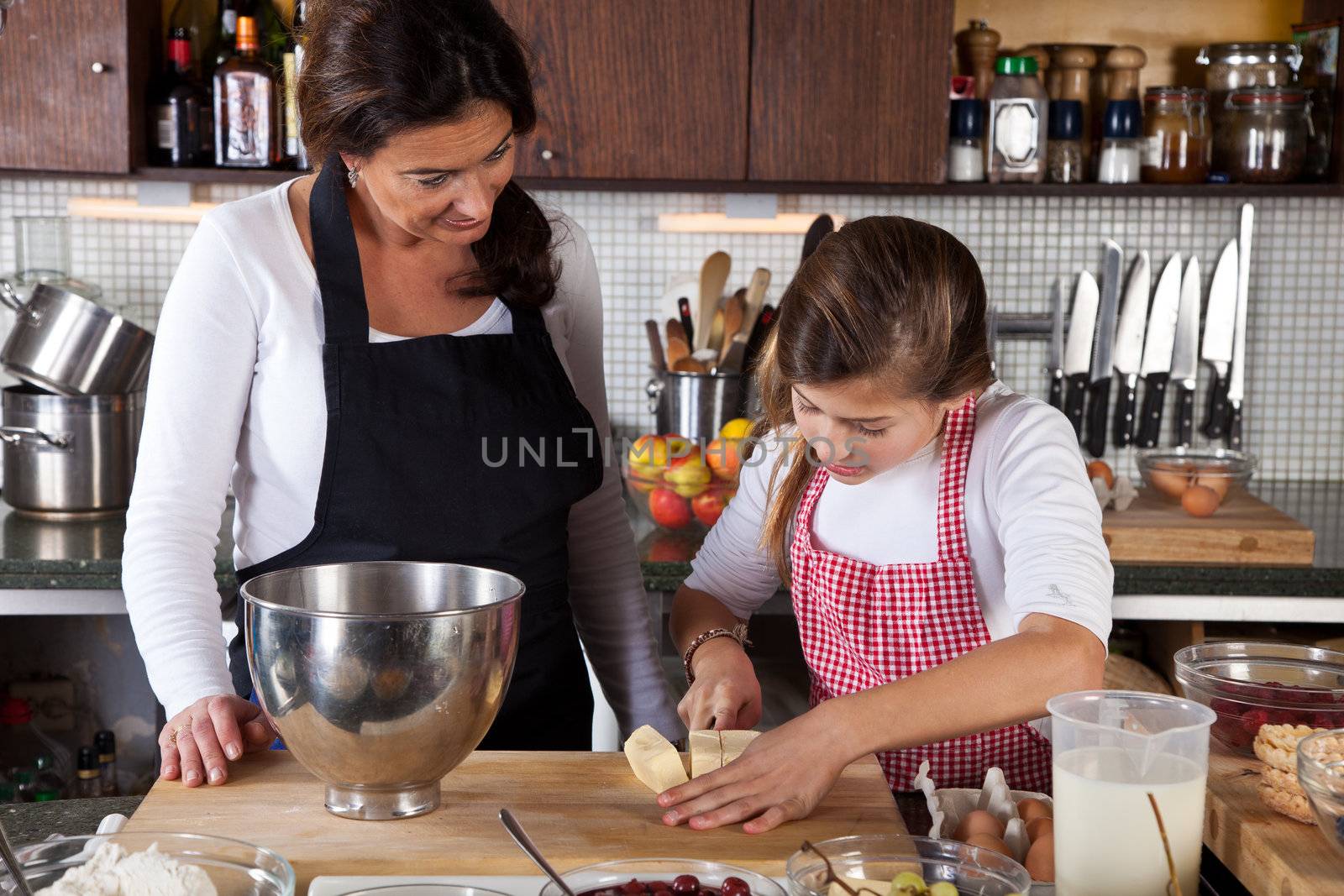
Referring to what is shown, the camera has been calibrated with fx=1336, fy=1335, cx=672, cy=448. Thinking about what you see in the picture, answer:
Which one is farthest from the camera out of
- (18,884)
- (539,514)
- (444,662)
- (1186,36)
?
(1186,36)

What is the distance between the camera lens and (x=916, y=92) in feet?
8.27

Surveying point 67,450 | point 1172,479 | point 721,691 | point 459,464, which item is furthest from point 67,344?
point 1172,479

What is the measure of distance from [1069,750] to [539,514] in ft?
2.41

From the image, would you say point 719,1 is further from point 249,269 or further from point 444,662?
point 444,662

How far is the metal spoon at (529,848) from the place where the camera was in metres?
0.87

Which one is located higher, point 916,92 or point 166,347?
point 916,92

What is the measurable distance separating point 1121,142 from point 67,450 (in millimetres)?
2101

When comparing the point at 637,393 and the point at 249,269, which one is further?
the point at 637,393

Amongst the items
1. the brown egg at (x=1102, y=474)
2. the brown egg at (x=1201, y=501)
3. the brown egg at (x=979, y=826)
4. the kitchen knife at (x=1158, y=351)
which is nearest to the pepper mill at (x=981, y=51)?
the kitchen knife at (x=1158, y=351)

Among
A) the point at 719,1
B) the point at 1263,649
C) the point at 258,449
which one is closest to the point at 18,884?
the point at 258,449

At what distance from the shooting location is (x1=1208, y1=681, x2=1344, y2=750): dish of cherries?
1.08 meters

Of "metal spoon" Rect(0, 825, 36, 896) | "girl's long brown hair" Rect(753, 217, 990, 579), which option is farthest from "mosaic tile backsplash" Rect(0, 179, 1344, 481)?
"metal spoon" Rect(0, 825, 36, 896)

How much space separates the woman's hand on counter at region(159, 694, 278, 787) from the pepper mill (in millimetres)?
2045

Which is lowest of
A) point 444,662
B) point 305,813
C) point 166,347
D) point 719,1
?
point 305,813
